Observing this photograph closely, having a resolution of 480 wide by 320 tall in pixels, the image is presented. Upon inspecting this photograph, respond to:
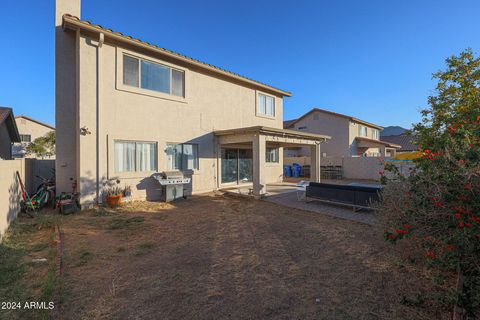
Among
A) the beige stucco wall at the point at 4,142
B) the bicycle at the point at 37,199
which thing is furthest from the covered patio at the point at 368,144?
the beige stucco wall at the point at 4,142

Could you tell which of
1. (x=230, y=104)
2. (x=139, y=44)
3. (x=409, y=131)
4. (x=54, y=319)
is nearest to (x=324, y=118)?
(x=230, y=104)

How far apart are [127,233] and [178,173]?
15.3 feet

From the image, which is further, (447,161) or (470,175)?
(447,161)

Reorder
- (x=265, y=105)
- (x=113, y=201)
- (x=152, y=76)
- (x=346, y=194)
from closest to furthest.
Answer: (x=346, y=194) < (x=113, y=201) < (x=152, y=76) < (x=265, y=105)

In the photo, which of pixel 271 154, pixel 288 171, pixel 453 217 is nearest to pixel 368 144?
pixel 288 171

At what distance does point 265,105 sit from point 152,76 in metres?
8.04

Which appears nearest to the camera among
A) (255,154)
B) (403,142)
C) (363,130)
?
(255,154)

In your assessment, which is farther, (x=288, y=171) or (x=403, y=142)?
(x=403, y=142)

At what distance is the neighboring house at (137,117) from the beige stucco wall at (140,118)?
1.4 inches

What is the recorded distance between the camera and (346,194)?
831cm

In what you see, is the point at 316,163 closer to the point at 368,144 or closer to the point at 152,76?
the point at 152,76

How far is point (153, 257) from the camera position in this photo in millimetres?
4617

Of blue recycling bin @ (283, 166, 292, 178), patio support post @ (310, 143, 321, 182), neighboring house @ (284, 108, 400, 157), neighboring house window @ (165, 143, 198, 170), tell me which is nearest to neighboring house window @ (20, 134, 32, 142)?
neighboring house window @ (165, 143, 198, 170)

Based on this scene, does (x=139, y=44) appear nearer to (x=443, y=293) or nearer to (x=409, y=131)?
(x=409, y=131)
